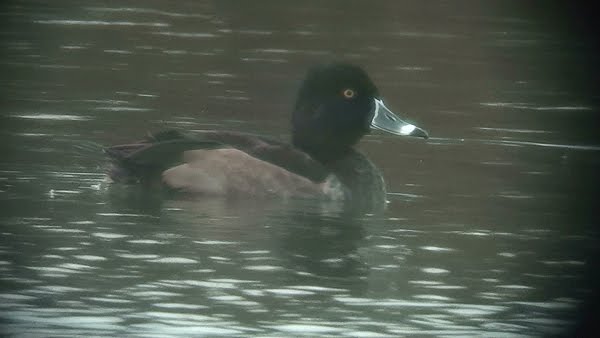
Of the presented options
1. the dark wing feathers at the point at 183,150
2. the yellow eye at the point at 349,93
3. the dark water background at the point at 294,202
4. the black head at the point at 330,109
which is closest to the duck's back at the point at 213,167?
the dark wing feathers at the point at 183,150

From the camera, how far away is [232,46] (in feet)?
46.5

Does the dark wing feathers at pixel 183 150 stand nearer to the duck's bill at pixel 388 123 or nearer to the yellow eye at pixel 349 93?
the yellow eye at pixel 349 93

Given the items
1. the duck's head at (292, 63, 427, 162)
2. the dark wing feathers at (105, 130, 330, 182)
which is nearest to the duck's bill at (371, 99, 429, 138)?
the duck's head at (292, 63, 427, 162)

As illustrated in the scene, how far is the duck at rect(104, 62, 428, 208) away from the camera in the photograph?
30.8ft

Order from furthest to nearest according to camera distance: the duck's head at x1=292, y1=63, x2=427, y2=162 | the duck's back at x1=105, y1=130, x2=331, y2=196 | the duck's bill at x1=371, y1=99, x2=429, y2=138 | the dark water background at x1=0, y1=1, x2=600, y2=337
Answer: the duck's bill at x1=371, y1=99, x2=429, y2=138, the duck's head at x1=292, y1=63, x2=427, y2=162, the duck's back at x1=105, y1=130, x2=331, y2=196, the dark water background at x1=0, y1=1, x2=600, y2=337

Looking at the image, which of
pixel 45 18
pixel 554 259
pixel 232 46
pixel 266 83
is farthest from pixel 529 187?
pixel 45 18

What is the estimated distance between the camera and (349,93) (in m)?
9.91

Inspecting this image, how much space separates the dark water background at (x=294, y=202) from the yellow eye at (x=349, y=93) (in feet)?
1.82

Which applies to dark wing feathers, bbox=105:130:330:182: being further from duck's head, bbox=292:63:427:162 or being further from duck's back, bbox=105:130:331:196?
duck's head, bbox=292:63:427:162

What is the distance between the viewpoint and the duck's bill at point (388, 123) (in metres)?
10.1

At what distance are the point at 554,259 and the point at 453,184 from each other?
1.72 metres

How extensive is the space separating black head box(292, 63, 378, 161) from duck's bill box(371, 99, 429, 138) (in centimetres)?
6

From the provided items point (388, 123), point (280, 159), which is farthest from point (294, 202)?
point (388, 123)

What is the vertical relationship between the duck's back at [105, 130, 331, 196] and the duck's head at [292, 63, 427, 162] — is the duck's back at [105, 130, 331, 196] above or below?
below
